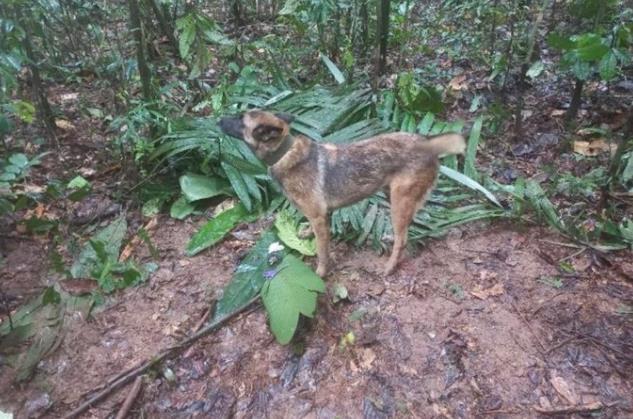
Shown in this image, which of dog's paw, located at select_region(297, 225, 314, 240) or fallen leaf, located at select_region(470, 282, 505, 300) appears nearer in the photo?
fallen leaf, located at select_region(470, 282, 505, 300)

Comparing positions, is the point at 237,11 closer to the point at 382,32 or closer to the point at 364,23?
the point at 364,23

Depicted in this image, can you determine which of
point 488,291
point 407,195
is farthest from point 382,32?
point 488,291

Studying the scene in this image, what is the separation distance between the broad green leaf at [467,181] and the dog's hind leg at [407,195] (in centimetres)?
103

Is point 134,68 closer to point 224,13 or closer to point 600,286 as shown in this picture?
point 224,13

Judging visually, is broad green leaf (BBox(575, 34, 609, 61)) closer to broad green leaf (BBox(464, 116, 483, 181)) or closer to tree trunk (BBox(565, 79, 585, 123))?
tree trunk (BBox(565, 79, 585, 123))

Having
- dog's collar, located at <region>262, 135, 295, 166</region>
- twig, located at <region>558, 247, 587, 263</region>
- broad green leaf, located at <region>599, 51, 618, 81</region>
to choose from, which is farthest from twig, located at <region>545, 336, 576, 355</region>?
broad green leaf, located at <region>599, 51, 618, 81</region>

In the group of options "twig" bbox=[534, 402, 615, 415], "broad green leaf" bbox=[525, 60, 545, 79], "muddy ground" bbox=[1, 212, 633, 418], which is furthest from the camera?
"broad green leaf" bbox=[525, 60, 545, 79]

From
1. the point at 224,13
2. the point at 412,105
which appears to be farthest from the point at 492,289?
the point at 224,13

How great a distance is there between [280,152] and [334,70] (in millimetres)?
3348

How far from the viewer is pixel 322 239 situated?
3.96 metres

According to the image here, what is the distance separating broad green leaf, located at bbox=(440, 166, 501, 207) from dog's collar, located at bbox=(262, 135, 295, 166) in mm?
1968

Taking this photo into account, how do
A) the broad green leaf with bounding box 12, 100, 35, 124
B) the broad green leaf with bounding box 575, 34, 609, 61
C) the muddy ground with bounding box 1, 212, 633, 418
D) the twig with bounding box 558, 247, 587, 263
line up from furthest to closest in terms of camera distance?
the broad green leaf with bounding box 575, 34, 609, 61 < the broad green leaf with bounding box 12, 100, 35, 124 < the twig with bounding box 558, 247, 587, 263 < the muddy ground with bounding box 1, 212, 633, 418

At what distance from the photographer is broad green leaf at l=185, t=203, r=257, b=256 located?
4594 millimetres

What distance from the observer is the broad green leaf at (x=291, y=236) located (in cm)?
436
